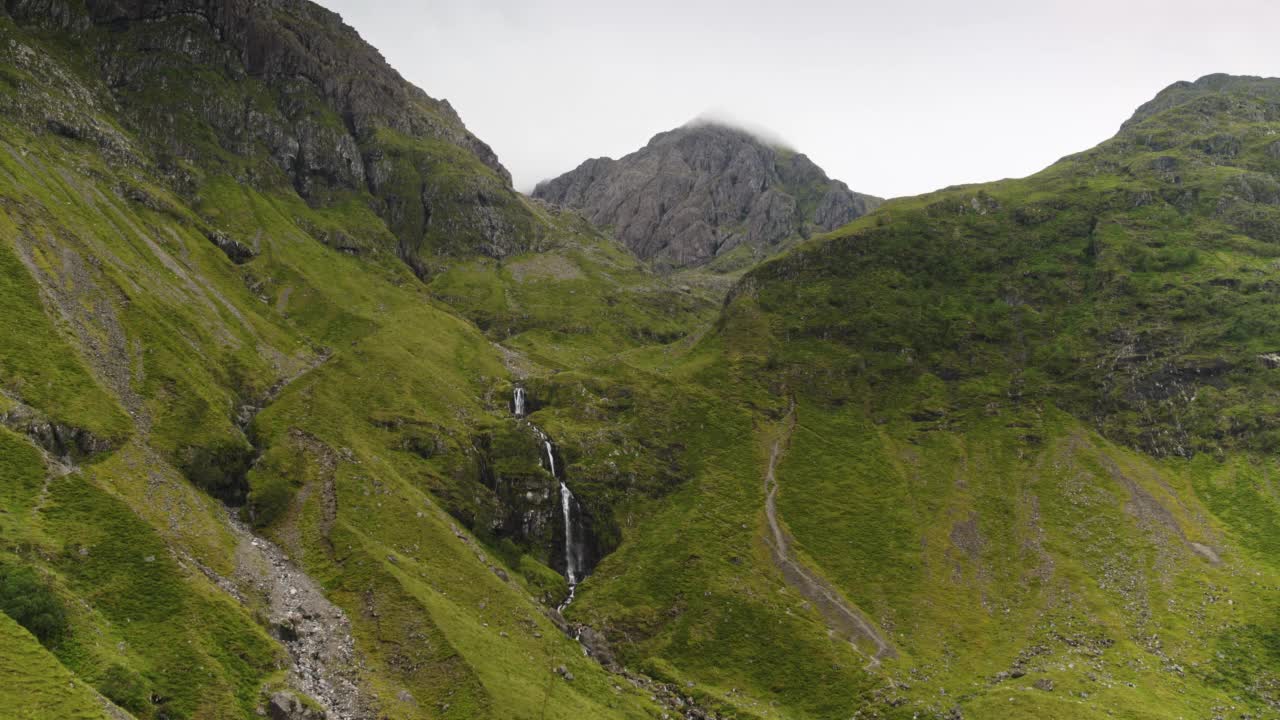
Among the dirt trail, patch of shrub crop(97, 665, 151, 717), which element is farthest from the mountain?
the dirt trail

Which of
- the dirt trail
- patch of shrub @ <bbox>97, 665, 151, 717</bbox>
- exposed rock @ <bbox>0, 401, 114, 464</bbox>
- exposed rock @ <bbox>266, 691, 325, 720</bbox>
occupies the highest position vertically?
exposed rock @ <bbox>0, 401, 114, 464</bbox>

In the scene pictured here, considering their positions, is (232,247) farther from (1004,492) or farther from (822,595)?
(1004,492)

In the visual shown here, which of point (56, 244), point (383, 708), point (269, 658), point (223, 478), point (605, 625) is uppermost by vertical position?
point (56, 244)

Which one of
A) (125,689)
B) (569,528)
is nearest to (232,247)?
(569,528)

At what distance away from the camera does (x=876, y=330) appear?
18150cm

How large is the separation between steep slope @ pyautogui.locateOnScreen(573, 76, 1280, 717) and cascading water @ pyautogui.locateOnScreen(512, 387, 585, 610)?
21.9 feet

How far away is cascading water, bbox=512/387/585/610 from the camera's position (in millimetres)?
120675

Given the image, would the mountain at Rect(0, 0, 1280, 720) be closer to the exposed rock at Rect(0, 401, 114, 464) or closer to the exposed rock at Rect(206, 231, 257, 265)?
the exposed rock at Rect(0, 401, 114, 464)

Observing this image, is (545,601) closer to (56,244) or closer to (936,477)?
(936,477)

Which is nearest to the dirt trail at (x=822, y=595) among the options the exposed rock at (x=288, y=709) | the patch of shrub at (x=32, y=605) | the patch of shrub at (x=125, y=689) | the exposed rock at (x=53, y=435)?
the exposed rock at (x=288, y=709)

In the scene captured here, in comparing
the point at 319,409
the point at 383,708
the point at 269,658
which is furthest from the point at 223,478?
the point at 383,708

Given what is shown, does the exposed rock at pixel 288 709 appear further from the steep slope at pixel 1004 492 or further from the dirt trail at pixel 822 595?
the dirt trail at pixel 822 595

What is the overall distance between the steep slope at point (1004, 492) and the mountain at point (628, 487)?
2.25 ft

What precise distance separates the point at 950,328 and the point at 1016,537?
71.3 meters
